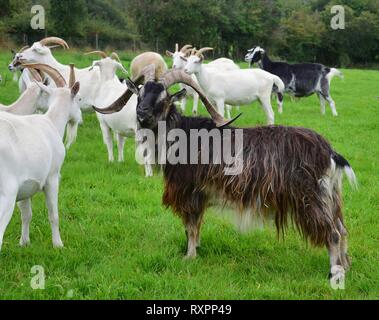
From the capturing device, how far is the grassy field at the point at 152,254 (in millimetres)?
4164

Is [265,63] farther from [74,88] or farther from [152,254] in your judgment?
[152,254]

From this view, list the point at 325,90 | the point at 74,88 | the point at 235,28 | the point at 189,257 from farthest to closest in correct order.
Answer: the point at 235,28, the point at 325,90, the point at 74,88, the point at 189,257

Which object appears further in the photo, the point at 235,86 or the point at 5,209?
the point at 235,86

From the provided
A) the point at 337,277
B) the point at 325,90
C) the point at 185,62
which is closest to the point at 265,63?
the point at 325,90

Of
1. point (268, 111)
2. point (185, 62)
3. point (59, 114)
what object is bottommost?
point (268, 111)

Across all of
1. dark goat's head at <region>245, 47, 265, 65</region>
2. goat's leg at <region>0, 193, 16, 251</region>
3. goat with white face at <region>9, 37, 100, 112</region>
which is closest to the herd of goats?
goat's leg at <region>0, 193, 16, 251</region>

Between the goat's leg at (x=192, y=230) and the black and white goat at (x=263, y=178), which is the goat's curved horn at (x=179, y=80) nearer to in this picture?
the black and white goat at (x=263, y=178)

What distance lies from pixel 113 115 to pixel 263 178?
3.95m

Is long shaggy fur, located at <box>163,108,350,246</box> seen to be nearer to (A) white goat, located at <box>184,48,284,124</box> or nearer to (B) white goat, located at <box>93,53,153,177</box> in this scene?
(B) white goat, located at <box>93,53,153,177</box>

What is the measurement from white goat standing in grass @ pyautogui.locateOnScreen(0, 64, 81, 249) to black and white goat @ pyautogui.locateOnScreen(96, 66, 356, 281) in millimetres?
890

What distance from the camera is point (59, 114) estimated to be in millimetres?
5293

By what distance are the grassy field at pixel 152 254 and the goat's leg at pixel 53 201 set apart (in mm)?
133

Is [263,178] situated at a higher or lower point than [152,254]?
higher
